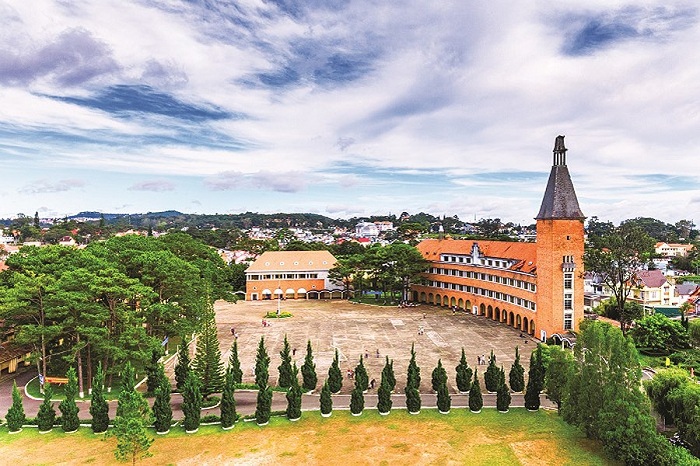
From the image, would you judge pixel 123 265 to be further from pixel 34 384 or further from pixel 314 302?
pixel 314 302

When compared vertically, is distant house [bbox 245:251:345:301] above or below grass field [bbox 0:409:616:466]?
above

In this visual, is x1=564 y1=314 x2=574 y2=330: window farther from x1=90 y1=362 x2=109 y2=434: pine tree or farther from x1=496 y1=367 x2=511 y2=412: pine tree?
x1=90 y1=362 x2=109 y2=434: pine tree

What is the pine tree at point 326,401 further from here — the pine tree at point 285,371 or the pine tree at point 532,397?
the pine tree at point 532,397

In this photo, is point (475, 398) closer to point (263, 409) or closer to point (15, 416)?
point (263, 409)

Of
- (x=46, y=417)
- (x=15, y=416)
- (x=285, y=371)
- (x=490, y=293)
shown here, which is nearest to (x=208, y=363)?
(x=285, y=371)

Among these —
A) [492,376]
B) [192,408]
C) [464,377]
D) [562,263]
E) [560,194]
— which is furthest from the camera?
[560,194]

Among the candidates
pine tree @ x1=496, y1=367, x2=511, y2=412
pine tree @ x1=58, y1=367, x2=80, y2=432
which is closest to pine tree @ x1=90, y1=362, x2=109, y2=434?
pine tree @ x1=58, y1=367, x2=80, y2=432
